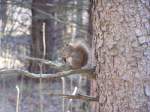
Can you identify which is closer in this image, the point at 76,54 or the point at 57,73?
the point at 57,73

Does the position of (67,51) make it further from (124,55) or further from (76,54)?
(124,55)

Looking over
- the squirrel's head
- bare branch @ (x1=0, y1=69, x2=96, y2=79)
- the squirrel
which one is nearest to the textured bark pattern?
bare branch @ (x1=0, y1=69, x2=96, y2=79)

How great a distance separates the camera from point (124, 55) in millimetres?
1645

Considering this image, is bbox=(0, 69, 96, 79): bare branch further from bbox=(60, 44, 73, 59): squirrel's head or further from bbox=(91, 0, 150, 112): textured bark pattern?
bbox=(60, 44, 73, 59): squirrel's head

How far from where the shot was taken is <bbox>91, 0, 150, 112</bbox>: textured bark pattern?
1610mm

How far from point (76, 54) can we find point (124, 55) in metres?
0.54

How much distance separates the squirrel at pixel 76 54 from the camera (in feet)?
6.86

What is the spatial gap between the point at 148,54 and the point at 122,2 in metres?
0.23

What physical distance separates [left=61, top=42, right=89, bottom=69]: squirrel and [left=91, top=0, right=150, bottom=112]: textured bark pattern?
1.17 ft

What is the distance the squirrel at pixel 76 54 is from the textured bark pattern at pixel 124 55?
14.1 inches

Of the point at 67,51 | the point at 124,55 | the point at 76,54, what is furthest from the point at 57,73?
the point at 67,51

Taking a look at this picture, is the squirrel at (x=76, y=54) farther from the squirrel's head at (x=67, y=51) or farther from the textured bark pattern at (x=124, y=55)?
the textured bark pattern at (x=124, y=55)

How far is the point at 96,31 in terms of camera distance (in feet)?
A: 5.84

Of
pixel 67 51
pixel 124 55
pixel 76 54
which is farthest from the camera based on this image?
pixel 67 51
